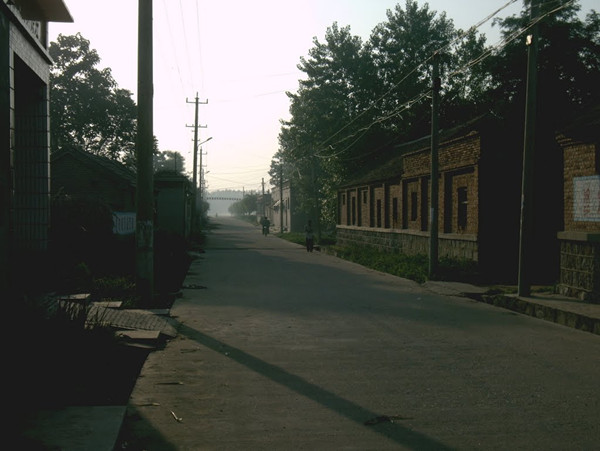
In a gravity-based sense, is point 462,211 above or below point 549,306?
above

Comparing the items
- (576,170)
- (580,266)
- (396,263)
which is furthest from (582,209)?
(396,263)

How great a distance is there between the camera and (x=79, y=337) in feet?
22.0

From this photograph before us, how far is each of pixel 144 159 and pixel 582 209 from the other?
9478 mm

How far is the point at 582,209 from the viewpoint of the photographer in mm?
13586

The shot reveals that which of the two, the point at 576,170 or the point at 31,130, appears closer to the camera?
the point at 31,130

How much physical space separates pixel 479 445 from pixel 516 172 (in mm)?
17317

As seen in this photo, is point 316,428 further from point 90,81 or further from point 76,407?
point 90,81

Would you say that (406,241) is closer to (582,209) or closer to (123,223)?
(123,223)

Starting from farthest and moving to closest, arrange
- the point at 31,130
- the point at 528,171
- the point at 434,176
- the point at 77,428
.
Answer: the point at 434,176 < the point at 528,171 < the point at 31,130 < the point at 77,428

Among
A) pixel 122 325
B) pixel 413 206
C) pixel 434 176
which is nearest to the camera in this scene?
pixel 122 325

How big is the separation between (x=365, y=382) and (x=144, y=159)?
24.3 ft

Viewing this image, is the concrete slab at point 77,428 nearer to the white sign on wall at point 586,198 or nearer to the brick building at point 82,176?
the white sign on wall at point 586,198

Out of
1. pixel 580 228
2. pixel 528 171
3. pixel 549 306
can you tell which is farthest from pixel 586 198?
pixel 549 306

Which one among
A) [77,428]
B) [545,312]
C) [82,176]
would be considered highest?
[82,176]
